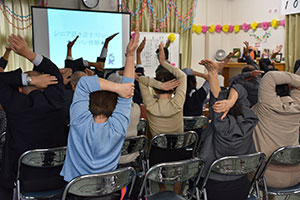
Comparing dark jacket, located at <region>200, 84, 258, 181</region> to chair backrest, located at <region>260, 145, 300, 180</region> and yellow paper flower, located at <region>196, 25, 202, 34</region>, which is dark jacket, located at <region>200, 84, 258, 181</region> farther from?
yellow paper flower, located at <region>196, 25, 202, 34</region>

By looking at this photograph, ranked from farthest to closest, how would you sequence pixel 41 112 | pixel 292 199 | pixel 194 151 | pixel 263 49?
pixel 263 49, pixel 292 199, pixel 194 151, pixel 41 112

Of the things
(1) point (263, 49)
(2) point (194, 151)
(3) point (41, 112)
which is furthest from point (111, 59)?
(3) point (41, 112)

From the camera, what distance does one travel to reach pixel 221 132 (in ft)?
6.58

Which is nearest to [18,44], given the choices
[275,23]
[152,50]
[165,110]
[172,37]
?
[165,110]

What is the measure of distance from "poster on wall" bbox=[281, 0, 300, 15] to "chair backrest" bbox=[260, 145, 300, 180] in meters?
5.00

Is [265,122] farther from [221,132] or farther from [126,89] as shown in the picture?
[126,89]

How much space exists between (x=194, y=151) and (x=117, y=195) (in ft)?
3.82

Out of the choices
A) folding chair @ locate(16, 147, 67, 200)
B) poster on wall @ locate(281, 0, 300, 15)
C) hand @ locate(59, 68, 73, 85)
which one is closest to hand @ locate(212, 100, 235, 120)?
A: folding chair @ locate(16, 147, 67, 200)

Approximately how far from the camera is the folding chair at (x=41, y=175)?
193 cm

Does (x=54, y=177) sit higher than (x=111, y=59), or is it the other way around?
(x=111, y=59)

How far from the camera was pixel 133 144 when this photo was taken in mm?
2234

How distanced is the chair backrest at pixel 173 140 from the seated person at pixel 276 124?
50 cm

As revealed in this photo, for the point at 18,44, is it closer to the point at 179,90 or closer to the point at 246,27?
the point at 179,90

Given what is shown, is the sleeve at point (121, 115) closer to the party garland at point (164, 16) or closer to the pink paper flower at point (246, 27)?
the party garland at point (164, 16)
